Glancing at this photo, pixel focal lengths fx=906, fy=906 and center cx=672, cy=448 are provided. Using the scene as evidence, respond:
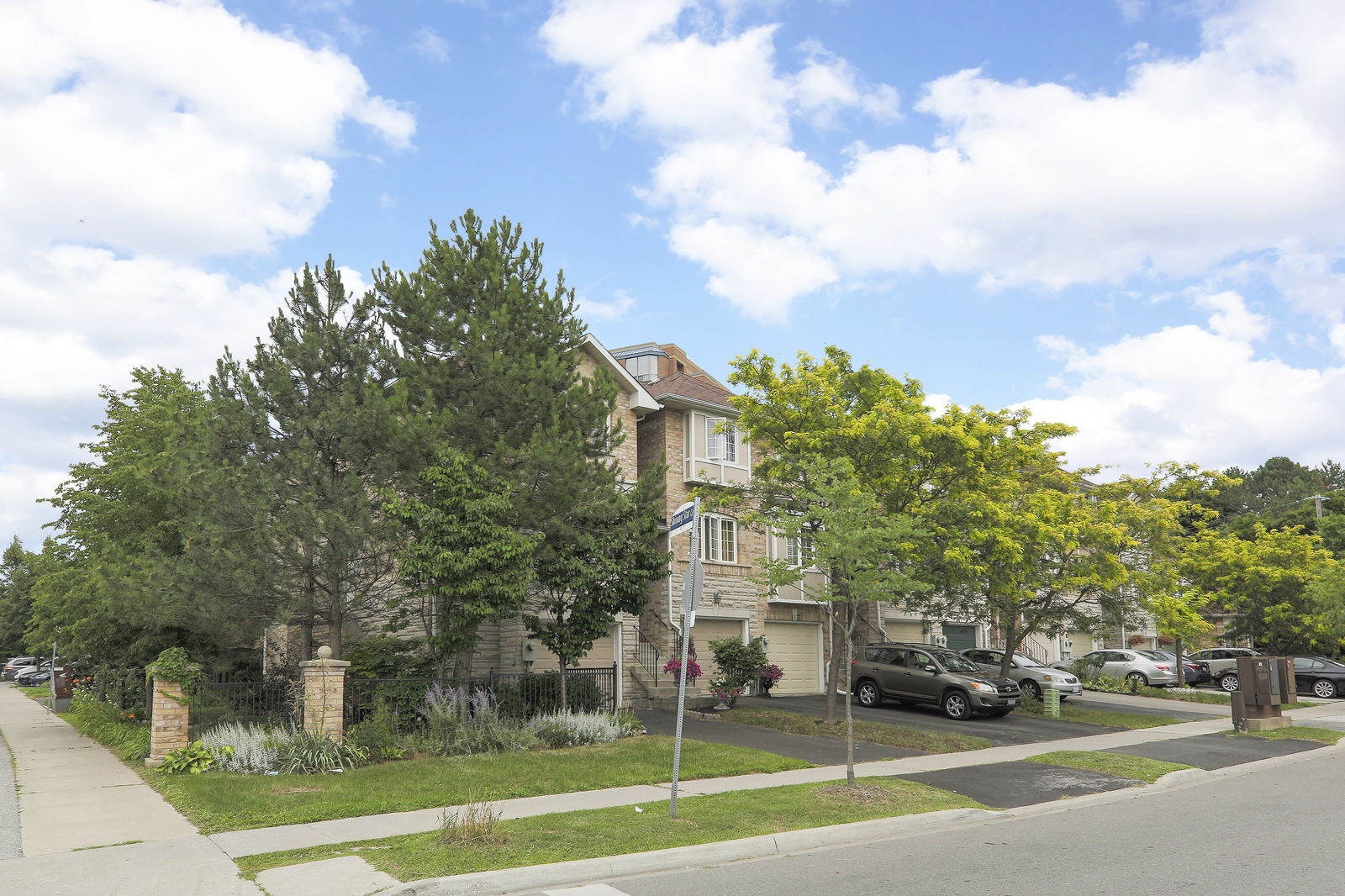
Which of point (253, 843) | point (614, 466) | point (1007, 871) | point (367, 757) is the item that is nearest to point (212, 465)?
point (367, 757)

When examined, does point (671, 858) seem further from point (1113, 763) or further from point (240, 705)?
point (1113, 763)

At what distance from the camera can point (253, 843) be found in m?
8.84

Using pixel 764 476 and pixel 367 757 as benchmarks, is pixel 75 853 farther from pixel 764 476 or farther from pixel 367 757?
pixel 764 476

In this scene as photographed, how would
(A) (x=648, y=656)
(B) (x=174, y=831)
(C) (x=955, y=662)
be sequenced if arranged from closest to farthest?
(B) (x=174, y=831)
(C) (x=955, y=662)
(A) (x=648, y=656)

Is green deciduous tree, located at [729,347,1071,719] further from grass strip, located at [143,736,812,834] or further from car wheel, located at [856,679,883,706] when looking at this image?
grass strip, located at [143,736,812,834]

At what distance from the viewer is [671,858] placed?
27.4 ft

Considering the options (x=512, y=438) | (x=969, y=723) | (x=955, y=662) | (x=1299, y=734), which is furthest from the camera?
(x=955, y=662)

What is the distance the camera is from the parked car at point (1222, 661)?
1340 inches

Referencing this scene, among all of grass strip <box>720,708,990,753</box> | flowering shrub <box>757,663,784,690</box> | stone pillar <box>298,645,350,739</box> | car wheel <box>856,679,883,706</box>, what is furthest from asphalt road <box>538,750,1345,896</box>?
flowering shrub <box>757,663,784,690</box>

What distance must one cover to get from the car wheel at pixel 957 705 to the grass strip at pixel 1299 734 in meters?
5.52

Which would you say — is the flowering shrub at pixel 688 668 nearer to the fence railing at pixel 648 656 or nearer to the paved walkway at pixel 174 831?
the fence railing at pixel 648 656

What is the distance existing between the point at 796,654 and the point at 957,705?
7927 millimetres

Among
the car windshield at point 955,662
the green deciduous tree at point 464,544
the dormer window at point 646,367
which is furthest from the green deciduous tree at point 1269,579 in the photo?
the green deciduous tree at point 464,544

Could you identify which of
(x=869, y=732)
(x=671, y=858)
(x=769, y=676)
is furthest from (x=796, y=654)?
(x=671, y=858)
